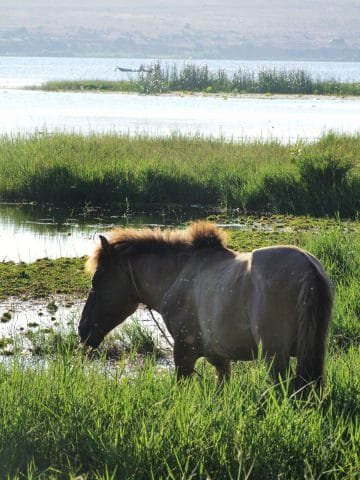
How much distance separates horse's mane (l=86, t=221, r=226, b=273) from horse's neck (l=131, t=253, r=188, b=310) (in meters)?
0.05

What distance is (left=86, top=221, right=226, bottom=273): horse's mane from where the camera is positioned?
20.3ft

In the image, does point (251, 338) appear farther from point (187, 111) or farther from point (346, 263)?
point (187, 111)

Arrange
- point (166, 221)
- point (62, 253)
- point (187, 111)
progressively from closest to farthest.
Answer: point (62, 253) → point (166, 221) → point (187, 111)

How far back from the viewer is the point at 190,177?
17172 mm

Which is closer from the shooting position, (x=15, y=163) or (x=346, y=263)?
(x=346, y=263)

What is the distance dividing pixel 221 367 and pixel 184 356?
0.69ft

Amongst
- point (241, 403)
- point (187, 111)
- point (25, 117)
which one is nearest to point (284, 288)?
point (241, 403)

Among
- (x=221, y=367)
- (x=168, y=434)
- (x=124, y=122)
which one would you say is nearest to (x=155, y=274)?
(x=221, y=367)

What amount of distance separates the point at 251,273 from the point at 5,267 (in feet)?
20.1

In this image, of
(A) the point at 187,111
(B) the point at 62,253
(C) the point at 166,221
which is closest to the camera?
(B) the point at 62,253

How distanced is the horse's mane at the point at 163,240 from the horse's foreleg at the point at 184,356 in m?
0.58

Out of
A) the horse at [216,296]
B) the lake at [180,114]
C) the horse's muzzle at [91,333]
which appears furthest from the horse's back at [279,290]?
the lake at [180,114]

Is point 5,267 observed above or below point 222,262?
below

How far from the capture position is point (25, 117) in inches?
1503
